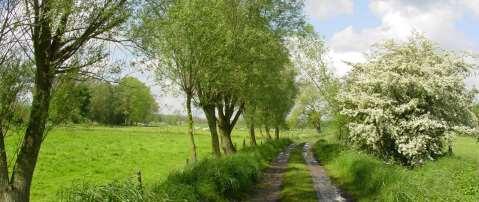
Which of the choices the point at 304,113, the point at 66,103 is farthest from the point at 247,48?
the point at 304,113

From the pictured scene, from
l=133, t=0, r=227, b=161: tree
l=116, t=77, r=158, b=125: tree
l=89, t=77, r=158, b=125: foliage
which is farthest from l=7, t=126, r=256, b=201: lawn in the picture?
l=116, t=77, r=158, b=125: tree

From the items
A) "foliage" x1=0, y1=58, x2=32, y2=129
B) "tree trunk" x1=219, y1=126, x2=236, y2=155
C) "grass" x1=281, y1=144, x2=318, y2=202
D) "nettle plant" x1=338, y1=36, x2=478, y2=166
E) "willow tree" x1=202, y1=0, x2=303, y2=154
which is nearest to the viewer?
"foliage" x1=0, y1=58, x2=32, y2=129

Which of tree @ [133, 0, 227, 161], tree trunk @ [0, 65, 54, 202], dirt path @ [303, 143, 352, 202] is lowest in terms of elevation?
dirt path @ [303, 143, 352, 202]

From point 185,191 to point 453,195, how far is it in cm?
840

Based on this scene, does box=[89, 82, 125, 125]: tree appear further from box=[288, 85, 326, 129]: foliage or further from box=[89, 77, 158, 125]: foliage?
box=[288, 85, 326, 129]: foliage

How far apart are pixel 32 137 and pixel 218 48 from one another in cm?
1686

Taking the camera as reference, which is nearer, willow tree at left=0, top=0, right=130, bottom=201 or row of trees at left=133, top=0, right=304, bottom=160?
willow tree at left=0, top=0, right=130, bottom=201

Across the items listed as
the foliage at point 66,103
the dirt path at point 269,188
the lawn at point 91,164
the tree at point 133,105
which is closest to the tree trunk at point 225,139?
the lawn at point 91,164

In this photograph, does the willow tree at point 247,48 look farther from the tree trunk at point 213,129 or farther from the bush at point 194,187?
the bush at point 194,187

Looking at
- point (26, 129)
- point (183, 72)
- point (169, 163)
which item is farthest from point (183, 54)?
point (169, 163)

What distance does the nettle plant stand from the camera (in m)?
29.8

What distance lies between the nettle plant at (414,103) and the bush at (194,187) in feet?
25.7

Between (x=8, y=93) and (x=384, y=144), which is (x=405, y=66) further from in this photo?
(x=8, y=93)

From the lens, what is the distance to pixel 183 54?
28234 mm
